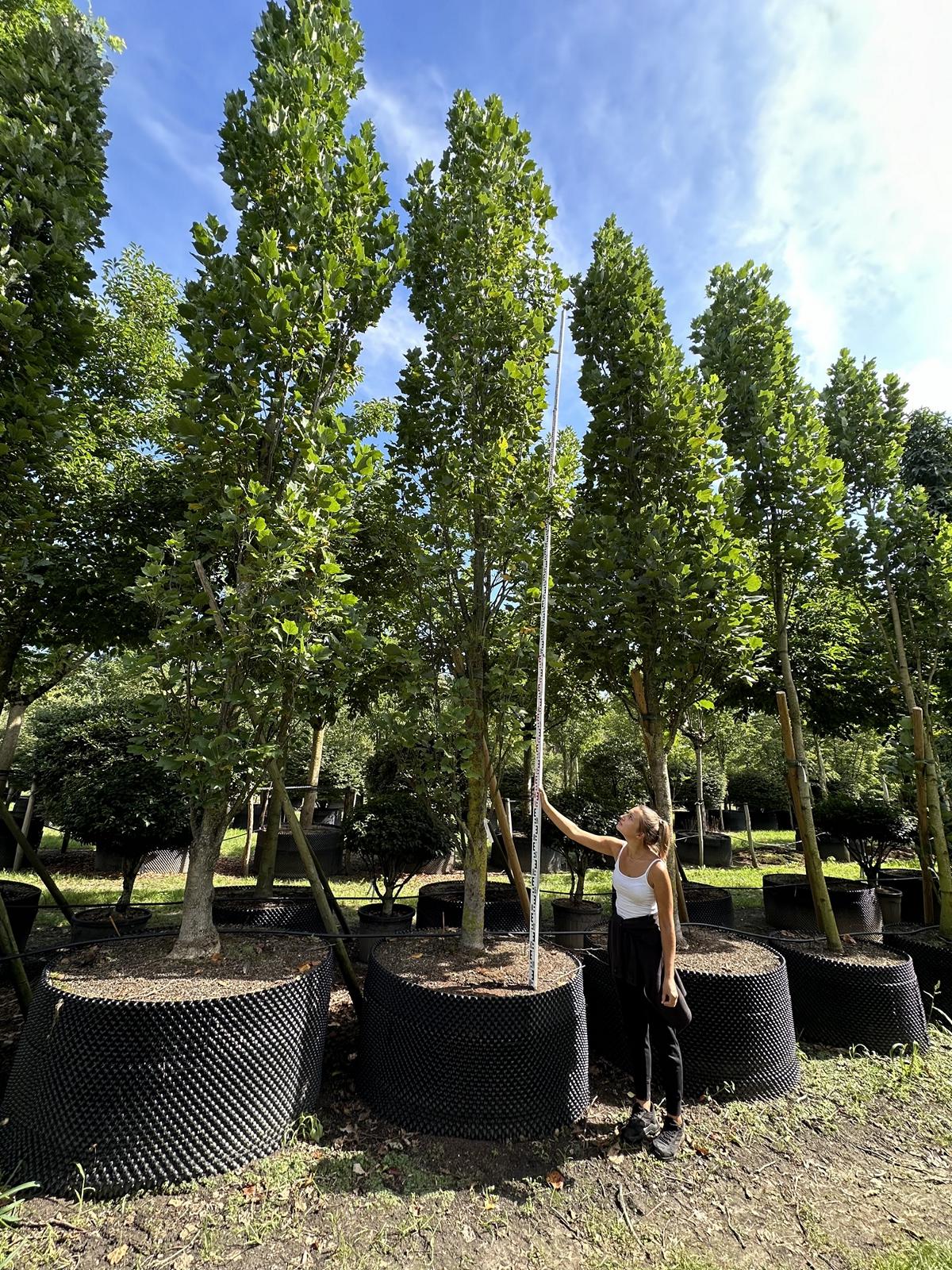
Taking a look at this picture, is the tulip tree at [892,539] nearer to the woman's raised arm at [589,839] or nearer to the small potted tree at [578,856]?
the small potted tree at [578,856]

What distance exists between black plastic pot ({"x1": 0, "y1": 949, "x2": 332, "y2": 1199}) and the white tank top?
190cm

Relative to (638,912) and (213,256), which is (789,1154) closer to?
(638,912)

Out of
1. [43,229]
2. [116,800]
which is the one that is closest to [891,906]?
[116,800]

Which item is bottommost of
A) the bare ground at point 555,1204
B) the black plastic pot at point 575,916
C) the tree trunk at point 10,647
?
the bare ground at point 555,1204

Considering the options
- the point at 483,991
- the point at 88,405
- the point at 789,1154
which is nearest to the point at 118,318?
the point at 88,405

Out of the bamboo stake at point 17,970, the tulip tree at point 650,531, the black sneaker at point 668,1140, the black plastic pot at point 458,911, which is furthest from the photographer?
the black plastic pot at point 458,911

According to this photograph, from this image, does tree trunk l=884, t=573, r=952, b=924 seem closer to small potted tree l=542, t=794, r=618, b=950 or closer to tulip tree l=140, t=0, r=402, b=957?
small potted tree l=542, t=794, r=618, b=950

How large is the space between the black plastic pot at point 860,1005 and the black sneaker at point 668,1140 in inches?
67.6

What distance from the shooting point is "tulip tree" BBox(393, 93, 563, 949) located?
4.39 meters

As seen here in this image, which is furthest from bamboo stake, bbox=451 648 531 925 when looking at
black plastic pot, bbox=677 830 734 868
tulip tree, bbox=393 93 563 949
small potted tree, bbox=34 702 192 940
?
black plastic pot, bbox=677 830 734 868

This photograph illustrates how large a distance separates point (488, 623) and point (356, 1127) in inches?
124

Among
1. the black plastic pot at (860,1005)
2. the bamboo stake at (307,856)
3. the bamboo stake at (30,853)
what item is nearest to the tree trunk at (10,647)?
the bamboo stake at (30,853)

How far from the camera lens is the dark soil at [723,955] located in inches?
152

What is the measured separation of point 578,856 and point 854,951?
365cm
